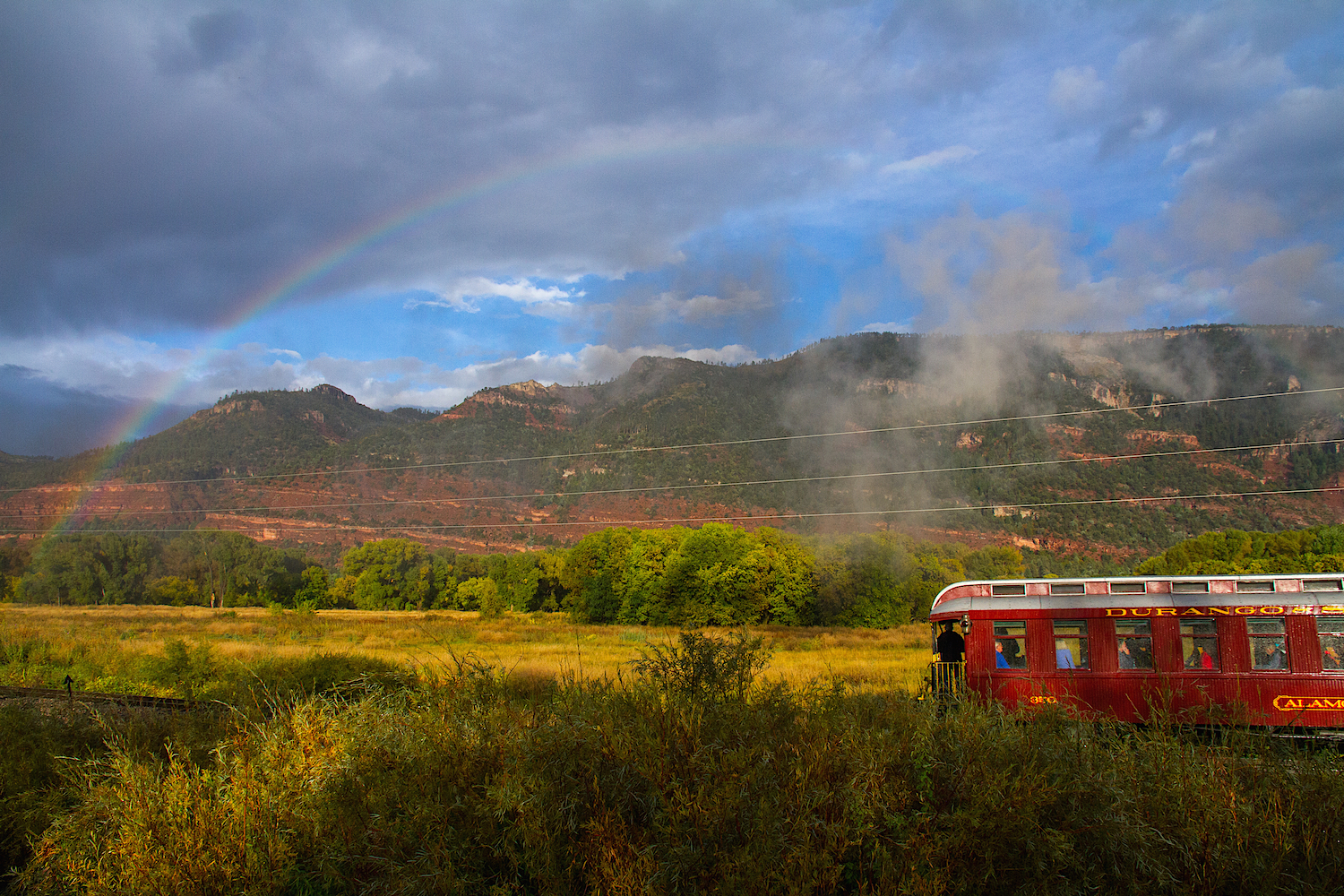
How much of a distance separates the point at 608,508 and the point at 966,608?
91491 millimetres

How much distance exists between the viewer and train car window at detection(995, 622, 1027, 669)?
14461 millimetres

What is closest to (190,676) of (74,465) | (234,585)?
(234,585)

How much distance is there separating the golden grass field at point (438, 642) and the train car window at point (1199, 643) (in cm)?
522

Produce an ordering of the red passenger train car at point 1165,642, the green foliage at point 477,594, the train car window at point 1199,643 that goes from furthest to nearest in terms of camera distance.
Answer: the green foliage at point 477,594, the train car window at point 1199,643, the red passenger train car at point 1165,642

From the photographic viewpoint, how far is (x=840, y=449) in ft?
440

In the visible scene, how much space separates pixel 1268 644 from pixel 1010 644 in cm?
411

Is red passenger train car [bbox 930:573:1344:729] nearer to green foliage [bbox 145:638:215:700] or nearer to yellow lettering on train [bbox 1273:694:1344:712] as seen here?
yellow lettering on train [bbox 1273:694:1344:712]

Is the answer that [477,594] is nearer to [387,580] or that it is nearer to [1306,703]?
[387,580]

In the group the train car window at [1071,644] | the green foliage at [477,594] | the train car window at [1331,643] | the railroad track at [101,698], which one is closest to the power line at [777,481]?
the green foliage at [477,594]

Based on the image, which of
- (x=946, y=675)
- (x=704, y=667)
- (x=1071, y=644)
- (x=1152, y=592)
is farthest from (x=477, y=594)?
(x=704, y=667)

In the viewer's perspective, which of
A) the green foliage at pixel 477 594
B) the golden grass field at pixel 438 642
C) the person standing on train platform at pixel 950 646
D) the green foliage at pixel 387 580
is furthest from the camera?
the green foliage at pixel 387 580

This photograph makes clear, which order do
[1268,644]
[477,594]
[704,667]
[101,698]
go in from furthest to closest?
[477,594] < [101,698] < [1268,644] < [704,667]

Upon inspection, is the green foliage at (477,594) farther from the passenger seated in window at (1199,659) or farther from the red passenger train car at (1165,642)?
the passenger seated in window at (1199,659)

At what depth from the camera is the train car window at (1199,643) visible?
517 inches
